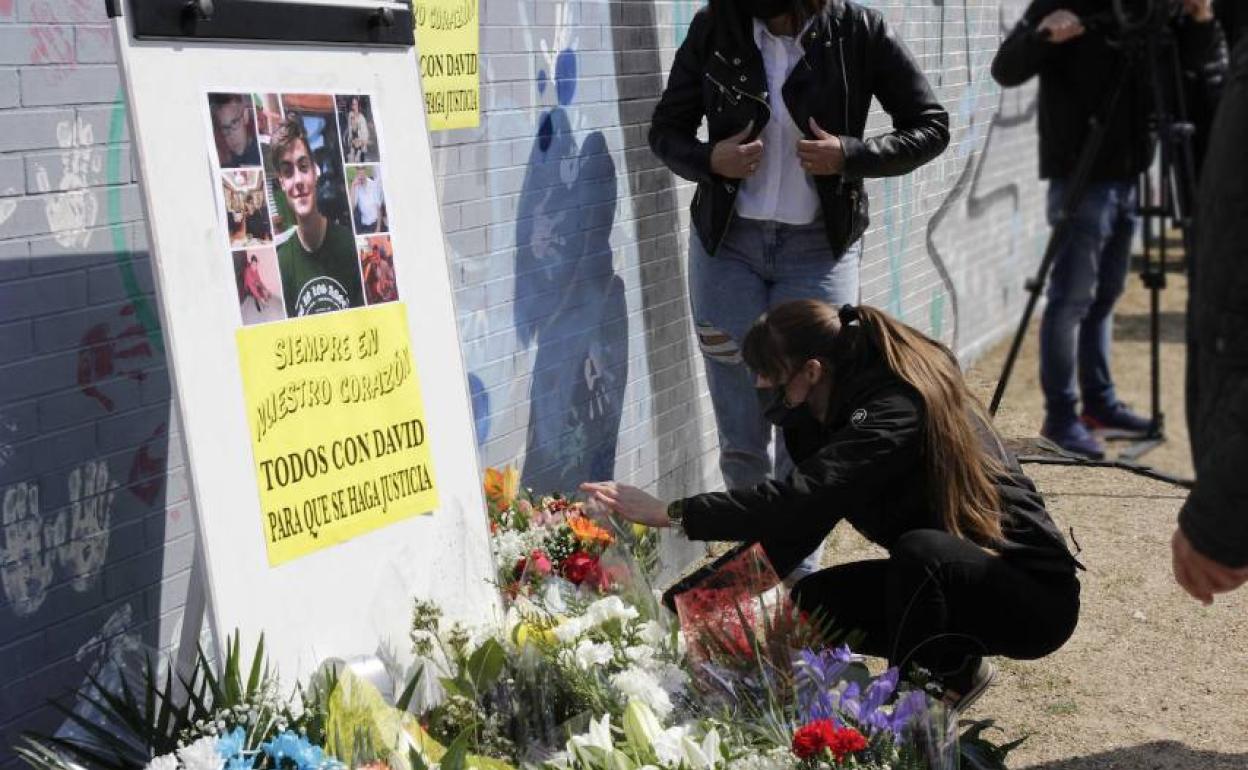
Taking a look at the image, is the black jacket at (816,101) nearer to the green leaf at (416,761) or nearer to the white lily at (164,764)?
the green leaf at (416,761)

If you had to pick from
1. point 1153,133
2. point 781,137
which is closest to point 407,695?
point 781,137

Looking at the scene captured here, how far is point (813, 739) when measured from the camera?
2.65 m

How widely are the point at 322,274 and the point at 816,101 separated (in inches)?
74.5

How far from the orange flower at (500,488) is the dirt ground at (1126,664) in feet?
4.43

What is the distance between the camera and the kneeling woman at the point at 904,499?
11.2 feet

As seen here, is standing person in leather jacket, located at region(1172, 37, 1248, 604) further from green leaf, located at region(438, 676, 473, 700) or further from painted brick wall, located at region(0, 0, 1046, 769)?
painted brick wall, located at region(0, 0, 1046, 769)

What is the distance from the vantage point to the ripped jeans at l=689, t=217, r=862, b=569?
4455 millimetres

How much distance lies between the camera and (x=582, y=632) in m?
3.17

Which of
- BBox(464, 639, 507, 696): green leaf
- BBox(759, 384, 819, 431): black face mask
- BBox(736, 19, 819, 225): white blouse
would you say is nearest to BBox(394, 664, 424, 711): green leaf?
BBox(464, 639, 507, 696): green leaf

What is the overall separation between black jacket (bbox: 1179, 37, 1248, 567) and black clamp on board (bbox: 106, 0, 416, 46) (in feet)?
5.29

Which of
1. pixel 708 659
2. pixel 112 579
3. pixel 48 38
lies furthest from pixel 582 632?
pixel 48 38

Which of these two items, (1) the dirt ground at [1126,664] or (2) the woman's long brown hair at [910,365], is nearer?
(2) the woman's long brown hair at [910,365]

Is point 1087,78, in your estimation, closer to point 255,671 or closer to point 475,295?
point 475,295

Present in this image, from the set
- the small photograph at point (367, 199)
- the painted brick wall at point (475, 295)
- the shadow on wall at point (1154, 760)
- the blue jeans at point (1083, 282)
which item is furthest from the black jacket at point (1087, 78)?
the small photograph at point (367, 199)
